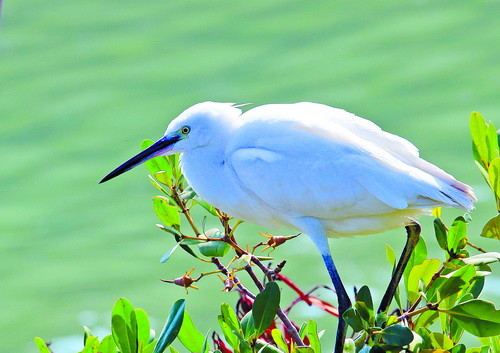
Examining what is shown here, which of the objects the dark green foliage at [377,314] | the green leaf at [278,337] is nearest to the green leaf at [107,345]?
the dark green foliage at [377,314]

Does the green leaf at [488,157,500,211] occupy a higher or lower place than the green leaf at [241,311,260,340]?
higher

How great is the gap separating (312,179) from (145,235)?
1.61 metres

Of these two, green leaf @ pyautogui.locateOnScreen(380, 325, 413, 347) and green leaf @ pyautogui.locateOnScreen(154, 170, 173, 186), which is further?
green leaf @ pyautogui.locateOnScreen(154, 170, 173, 186)

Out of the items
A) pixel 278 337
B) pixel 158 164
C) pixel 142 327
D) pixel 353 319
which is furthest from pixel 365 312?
pixel 158 164

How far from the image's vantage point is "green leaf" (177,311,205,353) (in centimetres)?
184

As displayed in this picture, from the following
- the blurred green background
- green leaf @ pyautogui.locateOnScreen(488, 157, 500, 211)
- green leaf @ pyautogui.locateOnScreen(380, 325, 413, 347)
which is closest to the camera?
green leaf @ pyautogui.locateOnScreen(380, 325, 413, 347)

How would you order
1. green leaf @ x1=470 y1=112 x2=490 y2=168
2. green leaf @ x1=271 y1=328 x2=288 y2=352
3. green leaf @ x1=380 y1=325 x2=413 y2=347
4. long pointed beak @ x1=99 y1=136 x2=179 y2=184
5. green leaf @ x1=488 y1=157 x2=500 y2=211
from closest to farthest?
green leaf @ x1=380 y1=325 x2=413 y2=347 < green leaf @ x1=271 y1=328 x2=288 y2=352 < green leaf @ x1=488 y1=157 x2=500 y2=211 < green leaf @ x1=470 y1=112 x2=490 y2=168 < long pointed beak @ x1=99 y1=136 x2=179 y2=184

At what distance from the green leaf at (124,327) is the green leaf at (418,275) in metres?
0.55

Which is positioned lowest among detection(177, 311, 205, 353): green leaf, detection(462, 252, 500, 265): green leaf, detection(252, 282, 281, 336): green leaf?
detection(177, 311, 205, 353): green leaf

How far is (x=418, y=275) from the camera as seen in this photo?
6.10 feet

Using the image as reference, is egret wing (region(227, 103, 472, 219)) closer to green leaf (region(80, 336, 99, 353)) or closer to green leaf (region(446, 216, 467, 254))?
green leaf (region(446, 216, 467, 254))

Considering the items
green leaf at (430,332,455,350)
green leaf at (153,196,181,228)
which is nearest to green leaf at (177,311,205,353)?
green leaf at (153,196,181,228)

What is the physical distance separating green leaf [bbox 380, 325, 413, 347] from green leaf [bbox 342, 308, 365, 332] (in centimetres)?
5

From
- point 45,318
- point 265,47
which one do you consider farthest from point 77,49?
point 45,318
